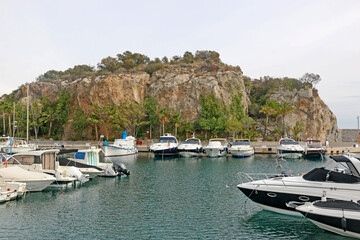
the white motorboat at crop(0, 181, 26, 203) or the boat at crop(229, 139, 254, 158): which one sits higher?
the boat at crop(229, 139, 254, 158)

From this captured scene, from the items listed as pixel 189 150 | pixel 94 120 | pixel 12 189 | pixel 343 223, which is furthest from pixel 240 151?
pixel 343 223

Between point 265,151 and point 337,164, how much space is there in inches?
1678

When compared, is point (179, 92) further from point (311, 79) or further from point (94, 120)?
point (311, 79)

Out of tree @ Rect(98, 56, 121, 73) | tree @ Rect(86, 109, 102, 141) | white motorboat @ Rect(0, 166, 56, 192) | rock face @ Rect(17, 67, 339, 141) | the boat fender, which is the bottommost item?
the boat fender

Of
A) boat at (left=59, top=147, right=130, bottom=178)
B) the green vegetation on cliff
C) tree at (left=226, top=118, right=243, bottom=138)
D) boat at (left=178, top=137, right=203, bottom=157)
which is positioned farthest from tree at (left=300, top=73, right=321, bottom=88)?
boat at (left=59, top=147, right=130, bottom=178)

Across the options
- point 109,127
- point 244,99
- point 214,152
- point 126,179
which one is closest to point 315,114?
point 244,99

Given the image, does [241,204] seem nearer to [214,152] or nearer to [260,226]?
[260,226]

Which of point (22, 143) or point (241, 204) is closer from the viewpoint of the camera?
point (241, 204)

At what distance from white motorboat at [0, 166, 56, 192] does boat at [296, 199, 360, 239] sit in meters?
17.1

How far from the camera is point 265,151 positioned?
59094 millimetres

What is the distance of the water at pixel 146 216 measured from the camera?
15.4 m

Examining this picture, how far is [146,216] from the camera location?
18.3 m

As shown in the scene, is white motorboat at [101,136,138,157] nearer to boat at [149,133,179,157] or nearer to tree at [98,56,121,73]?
boat at [149,133,179,157]

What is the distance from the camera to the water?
50.4 feet
